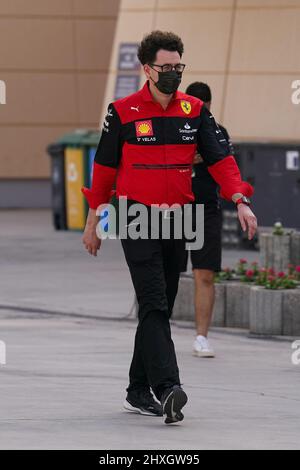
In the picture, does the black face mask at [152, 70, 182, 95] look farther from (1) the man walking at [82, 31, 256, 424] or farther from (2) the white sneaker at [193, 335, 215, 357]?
(2) the white sneaker at [193, 335, 215, 357]

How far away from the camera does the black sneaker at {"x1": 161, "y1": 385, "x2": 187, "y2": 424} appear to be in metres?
7.48

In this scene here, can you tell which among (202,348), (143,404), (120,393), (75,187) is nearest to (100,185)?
(143,404)

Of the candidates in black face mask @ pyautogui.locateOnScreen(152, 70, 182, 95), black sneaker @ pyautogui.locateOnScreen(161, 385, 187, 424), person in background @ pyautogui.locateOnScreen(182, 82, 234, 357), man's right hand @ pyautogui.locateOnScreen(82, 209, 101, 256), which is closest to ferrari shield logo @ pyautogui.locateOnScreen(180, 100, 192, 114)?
black face mask @ pyautogui.locateOnScreen(152, 70, 182, 95)

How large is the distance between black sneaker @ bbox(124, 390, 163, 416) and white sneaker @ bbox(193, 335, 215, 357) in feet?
8.45

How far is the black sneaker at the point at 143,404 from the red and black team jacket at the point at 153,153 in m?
1.02

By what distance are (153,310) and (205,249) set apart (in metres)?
2.81

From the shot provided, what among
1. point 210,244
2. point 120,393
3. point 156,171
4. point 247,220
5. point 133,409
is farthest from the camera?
point 210,244

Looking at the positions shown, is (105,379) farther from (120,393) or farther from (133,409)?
(133,409)

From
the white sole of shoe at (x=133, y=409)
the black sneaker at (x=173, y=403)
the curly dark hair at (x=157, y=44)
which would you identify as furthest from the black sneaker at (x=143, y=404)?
the curly dark hair at (x=157, y=44)

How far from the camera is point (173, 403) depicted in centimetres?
748

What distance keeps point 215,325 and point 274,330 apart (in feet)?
2.40

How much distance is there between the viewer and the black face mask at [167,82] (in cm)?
775
